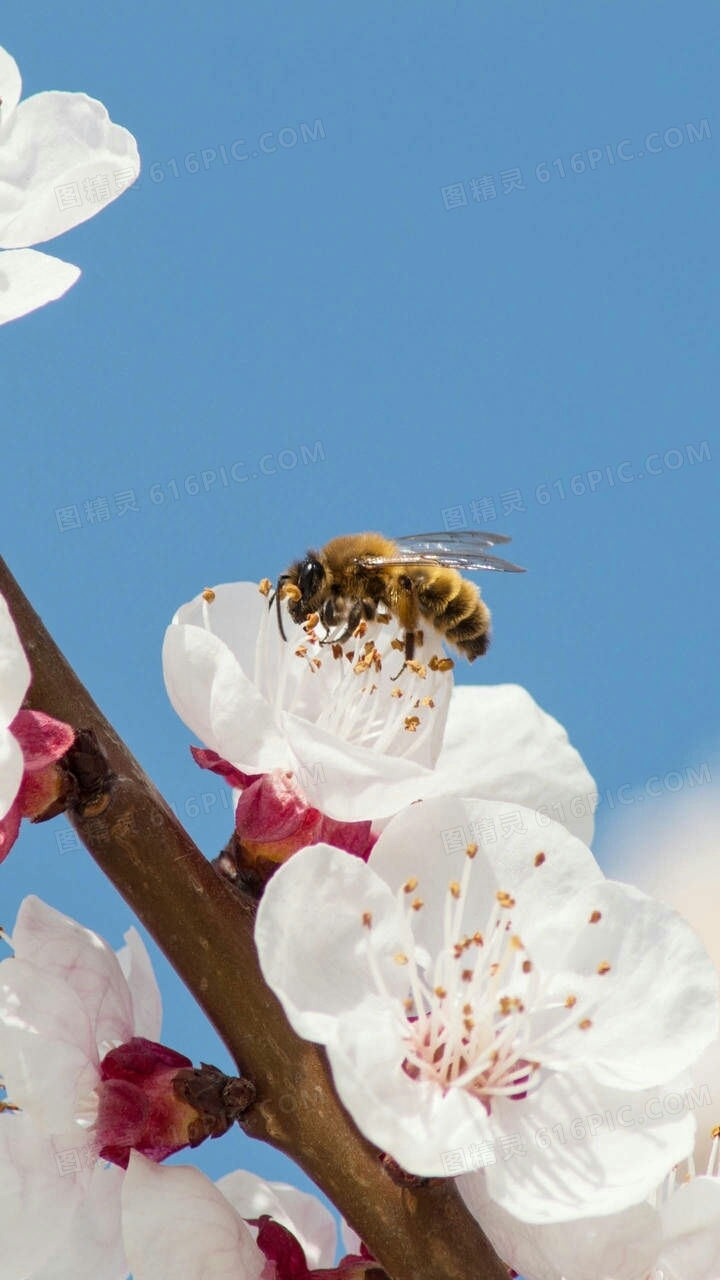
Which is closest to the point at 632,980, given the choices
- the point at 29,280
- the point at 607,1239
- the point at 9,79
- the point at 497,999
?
the point at 497,999

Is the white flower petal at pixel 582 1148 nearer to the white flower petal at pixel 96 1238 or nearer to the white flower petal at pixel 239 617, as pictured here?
the white flower petal at pixel 96 1238

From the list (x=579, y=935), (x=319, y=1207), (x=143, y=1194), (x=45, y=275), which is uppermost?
(x=45, y=275)

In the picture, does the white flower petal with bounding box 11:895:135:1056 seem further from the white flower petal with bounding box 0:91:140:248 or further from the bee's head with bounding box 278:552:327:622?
the white flower petal with bounding box 0:91:140:248

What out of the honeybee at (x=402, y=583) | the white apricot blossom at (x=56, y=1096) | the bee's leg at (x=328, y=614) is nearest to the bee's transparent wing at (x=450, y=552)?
the honeybee at (x=402, y=583)

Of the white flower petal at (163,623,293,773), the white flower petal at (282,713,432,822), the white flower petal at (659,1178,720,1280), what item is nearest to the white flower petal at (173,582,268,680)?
the white flower petal at (163,623,293,773)

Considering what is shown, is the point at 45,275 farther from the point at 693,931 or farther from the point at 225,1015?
the point at 693,931

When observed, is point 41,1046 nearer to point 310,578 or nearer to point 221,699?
point 221,699

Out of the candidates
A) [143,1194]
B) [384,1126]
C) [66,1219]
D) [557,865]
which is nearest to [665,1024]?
[557,865]
